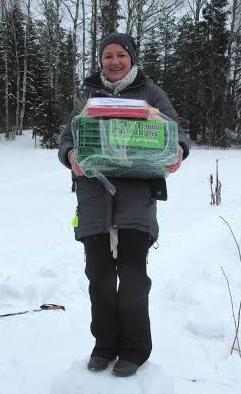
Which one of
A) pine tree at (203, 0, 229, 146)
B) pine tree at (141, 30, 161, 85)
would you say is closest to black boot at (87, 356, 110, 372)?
pine tree at (203, 0, 229, 146)

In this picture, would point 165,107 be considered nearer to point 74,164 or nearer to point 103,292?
point 74,164

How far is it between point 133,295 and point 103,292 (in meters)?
0.16

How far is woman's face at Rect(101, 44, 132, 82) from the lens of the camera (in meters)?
2.80

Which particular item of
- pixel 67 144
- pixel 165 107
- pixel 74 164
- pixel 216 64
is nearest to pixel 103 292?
pixel 74 164

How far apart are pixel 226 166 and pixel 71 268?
12.2 meters

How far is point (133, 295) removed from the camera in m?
2.75

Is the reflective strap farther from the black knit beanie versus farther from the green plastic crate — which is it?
the black knit beanie

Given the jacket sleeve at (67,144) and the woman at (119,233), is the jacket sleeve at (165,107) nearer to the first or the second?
the woman at (119,233)

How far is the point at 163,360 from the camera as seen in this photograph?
3254 millimetres

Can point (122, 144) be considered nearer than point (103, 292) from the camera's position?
Yes

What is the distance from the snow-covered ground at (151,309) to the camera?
286 cm

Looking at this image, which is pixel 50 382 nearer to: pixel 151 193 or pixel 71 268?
pixel 151 193

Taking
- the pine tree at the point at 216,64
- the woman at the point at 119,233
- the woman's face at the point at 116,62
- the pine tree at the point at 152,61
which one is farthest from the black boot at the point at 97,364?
the pine tree at the point at 152,61

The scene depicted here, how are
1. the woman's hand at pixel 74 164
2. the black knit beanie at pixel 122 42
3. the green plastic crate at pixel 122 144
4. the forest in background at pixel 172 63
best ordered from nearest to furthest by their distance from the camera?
the green plastic crate at pixel 122 144
the woman's hand at pixel 74 164
the black knit beanie at pixel 122 42
the forest in background at pixel 172 63
